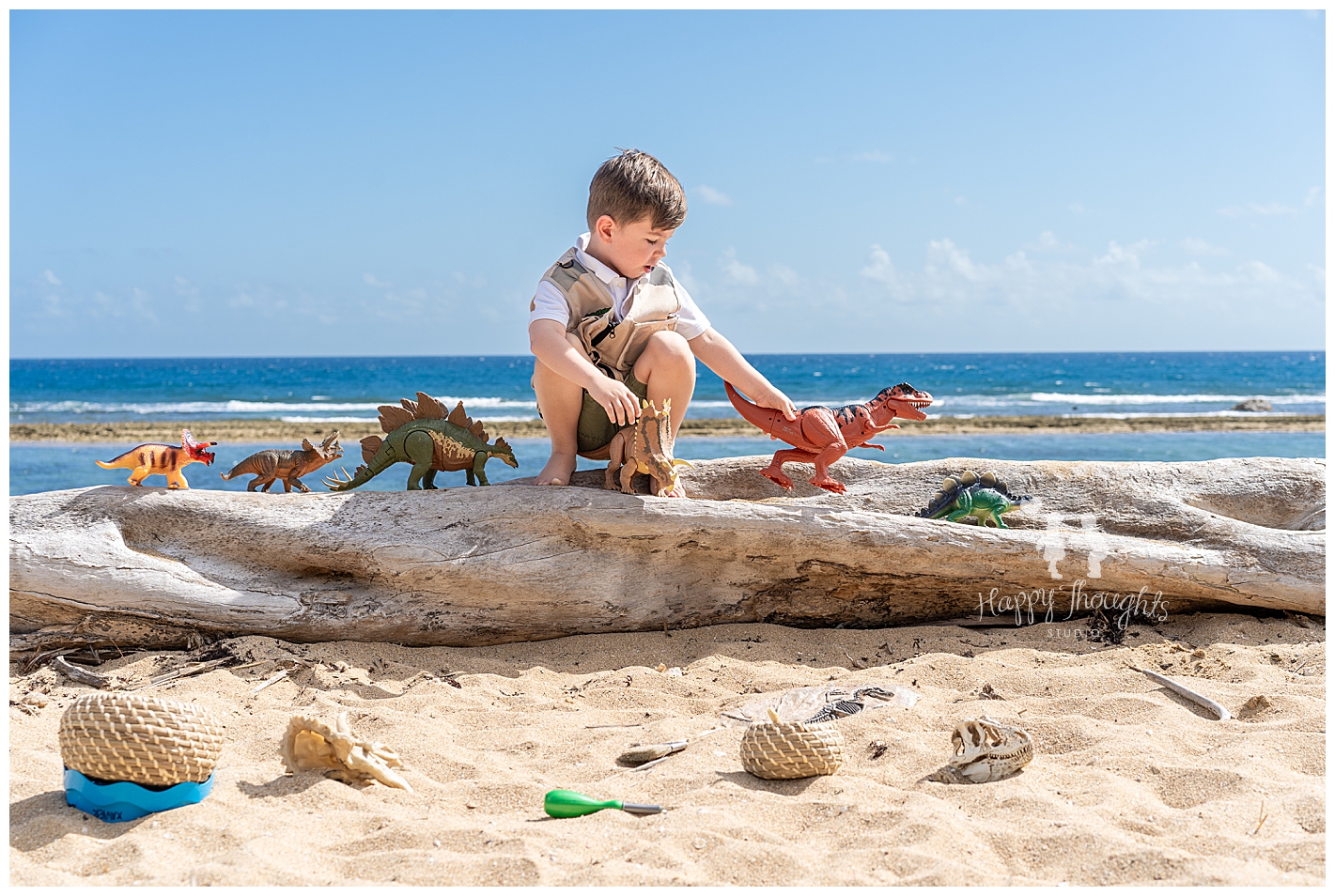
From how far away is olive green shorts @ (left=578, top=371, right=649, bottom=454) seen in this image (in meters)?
3.67

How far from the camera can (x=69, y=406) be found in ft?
82.1

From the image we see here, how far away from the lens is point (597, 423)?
3719 mm

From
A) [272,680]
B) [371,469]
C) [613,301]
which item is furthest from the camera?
[371,469]

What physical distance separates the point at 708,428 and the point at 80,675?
12.8 metres

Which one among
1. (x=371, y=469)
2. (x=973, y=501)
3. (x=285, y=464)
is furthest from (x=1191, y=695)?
(x=285, y=464)

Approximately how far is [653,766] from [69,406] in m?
27.6

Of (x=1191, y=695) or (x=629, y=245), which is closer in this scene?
(x=1191, y=695)

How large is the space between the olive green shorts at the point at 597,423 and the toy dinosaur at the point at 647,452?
12 cm

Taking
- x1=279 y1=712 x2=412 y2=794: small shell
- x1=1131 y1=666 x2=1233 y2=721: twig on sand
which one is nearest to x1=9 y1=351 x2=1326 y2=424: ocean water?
x1=279 y1=712 x2=412 y2=794: small shell

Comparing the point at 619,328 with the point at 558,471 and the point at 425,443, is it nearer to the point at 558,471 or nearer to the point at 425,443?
the point at 558,471

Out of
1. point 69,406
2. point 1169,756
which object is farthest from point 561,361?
point 69,406

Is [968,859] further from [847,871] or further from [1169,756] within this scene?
[1169,756]

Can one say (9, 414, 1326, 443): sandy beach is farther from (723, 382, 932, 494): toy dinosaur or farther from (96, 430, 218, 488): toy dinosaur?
(723, 382, 932, 494): toy dinosaur

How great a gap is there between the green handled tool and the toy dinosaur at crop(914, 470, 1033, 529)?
2044mm
